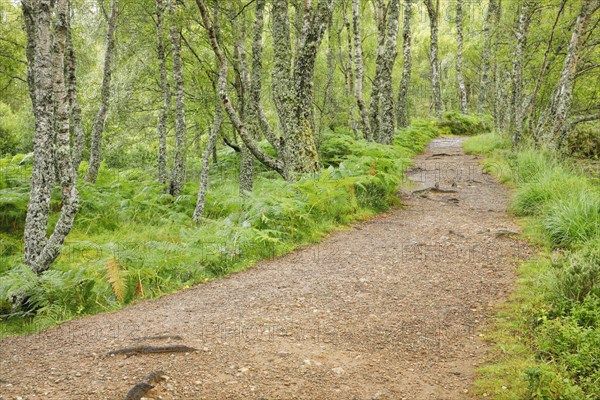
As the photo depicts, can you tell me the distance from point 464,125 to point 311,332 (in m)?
22.5

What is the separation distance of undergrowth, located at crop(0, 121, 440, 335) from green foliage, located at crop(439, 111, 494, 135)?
12664mm

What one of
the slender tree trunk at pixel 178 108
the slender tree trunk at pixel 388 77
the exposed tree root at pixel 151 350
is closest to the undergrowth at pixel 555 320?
the exposed tree root at pixel 151 350

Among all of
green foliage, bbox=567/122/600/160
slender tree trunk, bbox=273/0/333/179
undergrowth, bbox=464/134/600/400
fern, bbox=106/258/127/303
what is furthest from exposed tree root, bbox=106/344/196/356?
green foliage, bbox=567/122/600/160

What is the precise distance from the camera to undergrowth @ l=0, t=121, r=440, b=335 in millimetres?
5367

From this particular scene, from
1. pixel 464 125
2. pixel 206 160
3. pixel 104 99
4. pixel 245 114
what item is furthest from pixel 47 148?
pixel 464 125

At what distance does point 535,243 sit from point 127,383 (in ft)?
19.1

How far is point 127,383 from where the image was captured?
10.2ft

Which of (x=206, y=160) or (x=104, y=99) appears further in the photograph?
(x=104, y=99)

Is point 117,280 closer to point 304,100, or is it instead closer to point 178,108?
point 304,100

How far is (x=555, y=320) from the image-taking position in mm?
3664

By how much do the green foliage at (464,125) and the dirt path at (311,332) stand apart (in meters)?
18.4

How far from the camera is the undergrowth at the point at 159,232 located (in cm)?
537

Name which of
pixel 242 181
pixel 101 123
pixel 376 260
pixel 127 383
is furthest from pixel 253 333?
pixel 101 123

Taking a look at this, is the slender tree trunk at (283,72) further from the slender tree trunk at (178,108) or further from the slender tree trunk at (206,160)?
the slender tree trunk at (178,108)
